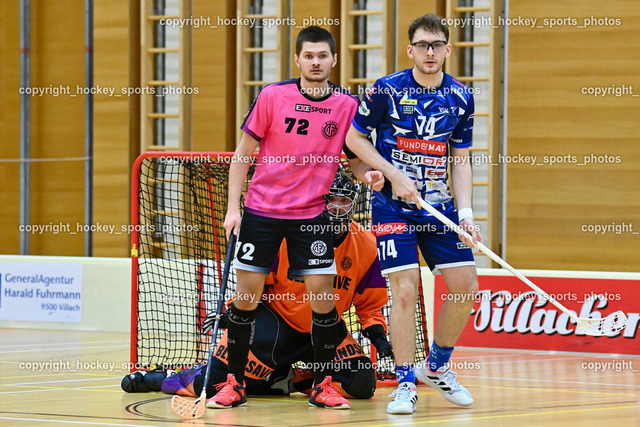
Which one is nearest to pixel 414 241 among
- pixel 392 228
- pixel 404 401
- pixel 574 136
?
pixel 392 228

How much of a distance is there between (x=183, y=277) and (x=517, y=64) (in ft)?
11.2

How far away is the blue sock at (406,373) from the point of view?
15.2 feet

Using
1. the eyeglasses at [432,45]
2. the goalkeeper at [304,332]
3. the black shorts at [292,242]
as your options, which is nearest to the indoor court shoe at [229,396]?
the goalkeeper at [304,332]

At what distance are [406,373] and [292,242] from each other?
0.78 metres

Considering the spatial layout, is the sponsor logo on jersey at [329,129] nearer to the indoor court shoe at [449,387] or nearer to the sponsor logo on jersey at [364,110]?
the sponsor logo on jersey at [364,110]

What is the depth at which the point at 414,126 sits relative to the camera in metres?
4.79

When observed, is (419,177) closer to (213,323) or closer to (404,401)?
(404,401)

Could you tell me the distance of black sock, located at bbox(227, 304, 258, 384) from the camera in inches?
189

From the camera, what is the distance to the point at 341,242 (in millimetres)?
5270

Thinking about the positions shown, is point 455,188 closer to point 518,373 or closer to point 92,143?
point 518,373

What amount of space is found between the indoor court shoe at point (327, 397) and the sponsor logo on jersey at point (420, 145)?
3.67ft

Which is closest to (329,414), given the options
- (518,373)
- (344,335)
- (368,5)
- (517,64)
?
(344,335)

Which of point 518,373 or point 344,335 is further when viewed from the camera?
point 518,373

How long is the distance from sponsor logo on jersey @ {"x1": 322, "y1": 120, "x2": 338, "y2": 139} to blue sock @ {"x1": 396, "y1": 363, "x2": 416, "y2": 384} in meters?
1.10
